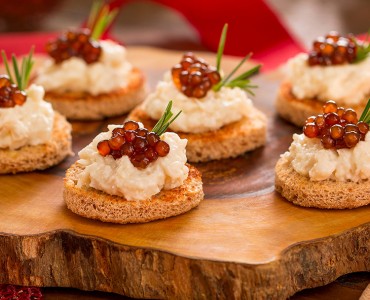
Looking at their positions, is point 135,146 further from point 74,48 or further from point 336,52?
point 336,52

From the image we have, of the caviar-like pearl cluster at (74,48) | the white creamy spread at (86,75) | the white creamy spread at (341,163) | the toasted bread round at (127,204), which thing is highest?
the caviar-like pearl cluster at (74,48)

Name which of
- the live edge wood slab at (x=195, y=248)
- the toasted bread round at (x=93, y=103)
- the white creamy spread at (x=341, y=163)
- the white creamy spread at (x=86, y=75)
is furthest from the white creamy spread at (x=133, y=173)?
the white creamy spread at (x=86, y=75)

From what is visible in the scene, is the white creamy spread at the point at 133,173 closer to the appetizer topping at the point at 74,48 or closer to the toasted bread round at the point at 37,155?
the toasted bread round at the point at 37,155

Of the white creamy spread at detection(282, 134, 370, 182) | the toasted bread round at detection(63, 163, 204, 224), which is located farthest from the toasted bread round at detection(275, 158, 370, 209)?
the toasted bread round at detection(63, 163, 204, 224)

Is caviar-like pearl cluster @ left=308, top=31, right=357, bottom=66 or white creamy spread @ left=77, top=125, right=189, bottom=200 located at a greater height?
caviar-like pearl cluster @ left=308, top=31, right=357, bottom=66

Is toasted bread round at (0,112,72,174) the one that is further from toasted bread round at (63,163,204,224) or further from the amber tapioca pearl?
the amber tapioca pearl

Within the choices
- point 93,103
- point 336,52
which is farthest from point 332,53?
point 93,103

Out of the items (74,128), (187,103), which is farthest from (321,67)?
(74,128)
